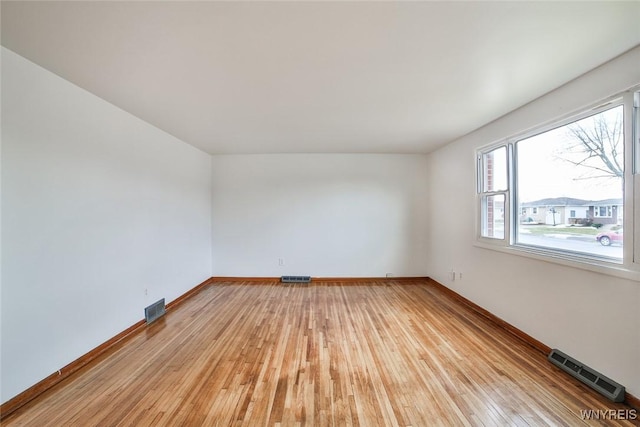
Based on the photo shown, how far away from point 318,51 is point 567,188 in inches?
99.3

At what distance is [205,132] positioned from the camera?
331 centimetres

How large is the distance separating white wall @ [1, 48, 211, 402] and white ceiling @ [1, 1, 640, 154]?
0.31 metres

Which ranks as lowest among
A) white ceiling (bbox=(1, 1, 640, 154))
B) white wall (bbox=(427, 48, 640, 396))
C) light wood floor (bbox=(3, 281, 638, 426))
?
light wood floor (bbox=(3, 281, 638, 426))

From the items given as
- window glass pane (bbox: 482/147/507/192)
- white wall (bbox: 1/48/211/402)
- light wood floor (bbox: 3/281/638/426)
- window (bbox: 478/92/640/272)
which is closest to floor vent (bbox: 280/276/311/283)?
light wood floor (bbox: 3/281/638/426)

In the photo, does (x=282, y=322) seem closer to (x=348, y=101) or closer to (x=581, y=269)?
(x=348, y=101)

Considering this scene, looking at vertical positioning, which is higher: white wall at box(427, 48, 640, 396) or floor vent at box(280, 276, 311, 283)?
white wall at box(427, 48, 640, 396)

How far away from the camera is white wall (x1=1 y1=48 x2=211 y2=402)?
1.63 meters

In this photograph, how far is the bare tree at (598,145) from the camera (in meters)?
1.78

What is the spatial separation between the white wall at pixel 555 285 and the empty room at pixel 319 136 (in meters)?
0.02

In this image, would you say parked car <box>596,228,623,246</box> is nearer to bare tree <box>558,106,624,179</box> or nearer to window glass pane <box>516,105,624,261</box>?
window glass pane <box>516,105,624,261</box>

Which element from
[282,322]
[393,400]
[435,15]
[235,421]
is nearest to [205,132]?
[282,322]

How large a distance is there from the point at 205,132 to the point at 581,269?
4328 mm

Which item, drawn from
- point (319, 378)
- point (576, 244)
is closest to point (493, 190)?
point (576, 244)

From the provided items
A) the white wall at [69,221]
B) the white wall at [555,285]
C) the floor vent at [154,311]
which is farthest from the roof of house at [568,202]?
the floor vent at [154,311]
